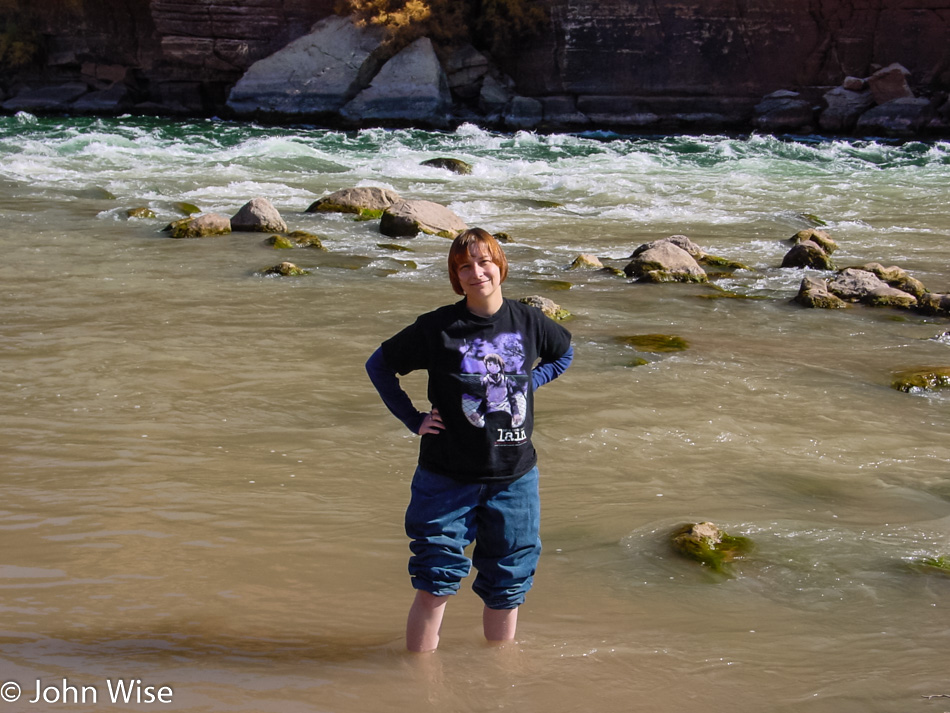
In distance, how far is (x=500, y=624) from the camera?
2.97 meters

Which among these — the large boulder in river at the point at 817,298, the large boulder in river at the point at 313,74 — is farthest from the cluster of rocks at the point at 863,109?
the large boulder in river at the point at 817,298

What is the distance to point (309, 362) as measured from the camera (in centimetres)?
611

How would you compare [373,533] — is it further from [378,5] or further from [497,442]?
[378,5]

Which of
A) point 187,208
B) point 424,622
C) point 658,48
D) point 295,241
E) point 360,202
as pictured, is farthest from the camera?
point 658,48

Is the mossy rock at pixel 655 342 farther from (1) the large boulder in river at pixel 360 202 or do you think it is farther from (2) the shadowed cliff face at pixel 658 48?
(2) the shadowed cliff face at pixel 658 48

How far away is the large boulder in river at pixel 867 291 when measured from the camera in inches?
319

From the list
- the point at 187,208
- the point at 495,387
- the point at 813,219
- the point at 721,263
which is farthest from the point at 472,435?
the point at 813,219

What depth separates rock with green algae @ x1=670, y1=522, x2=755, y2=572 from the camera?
142 inches

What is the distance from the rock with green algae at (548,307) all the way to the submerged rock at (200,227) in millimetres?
4644

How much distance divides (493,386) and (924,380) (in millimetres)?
4081

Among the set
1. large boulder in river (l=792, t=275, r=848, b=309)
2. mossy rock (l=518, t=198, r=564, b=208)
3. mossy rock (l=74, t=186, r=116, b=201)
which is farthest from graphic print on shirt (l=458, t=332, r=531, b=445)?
mossy rock (l=74, t=186, r=116, b=201)

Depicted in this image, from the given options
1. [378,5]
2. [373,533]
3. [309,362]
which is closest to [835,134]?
[378,5]

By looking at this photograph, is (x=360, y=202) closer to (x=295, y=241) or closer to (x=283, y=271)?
(x=295, y=241)

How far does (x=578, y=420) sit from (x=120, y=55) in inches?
1371
